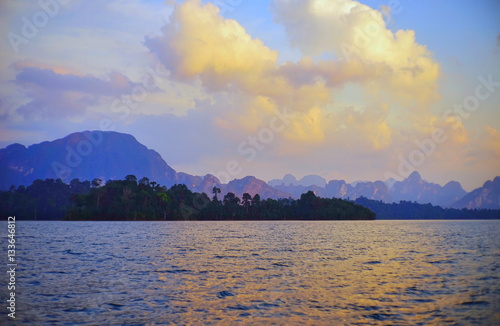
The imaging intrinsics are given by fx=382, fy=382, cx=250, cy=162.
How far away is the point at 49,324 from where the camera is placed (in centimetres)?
2406

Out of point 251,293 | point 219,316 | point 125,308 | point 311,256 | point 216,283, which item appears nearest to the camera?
point 219,316

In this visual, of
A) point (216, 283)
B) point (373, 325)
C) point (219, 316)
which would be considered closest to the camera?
point (373, 325)

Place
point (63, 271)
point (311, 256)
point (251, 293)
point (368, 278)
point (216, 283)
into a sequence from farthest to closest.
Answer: point (311, 256) < point (63, 271) < point (368, 278) < point (216, 283) < point (251, 293)

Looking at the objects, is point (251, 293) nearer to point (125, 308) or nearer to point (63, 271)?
point (125, 308)

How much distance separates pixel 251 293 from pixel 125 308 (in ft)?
35.0

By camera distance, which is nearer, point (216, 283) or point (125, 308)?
point (125, 308)

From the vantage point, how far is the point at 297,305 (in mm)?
29094

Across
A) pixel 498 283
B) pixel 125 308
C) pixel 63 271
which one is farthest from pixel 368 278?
pixel 63 271

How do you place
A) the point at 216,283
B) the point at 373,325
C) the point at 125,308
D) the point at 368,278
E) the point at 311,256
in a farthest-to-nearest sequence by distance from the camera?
1. the point at 311,256
2. the point at 368,278
3. the point at 216,283
4. the point at 125,308
5. the point at 373,325

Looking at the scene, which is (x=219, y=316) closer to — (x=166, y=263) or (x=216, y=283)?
(x=216, y=283)

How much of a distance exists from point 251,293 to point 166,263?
75.7 ft

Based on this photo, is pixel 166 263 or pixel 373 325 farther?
pixel 166 263

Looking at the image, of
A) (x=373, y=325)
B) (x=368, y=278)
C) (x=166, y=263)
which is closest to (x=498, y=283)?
(x=368, y=278)

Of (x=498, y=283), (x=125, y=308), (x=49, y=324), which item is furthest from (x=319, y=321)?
(x=498, y=283)
